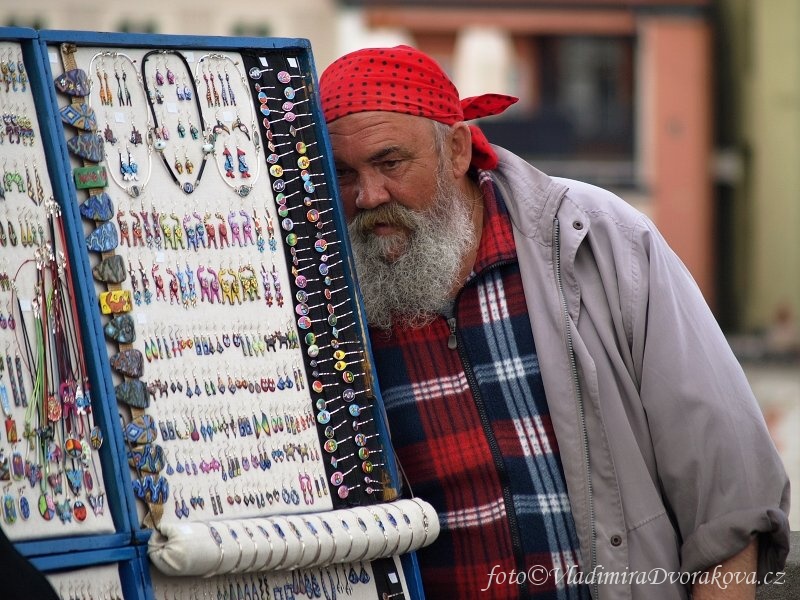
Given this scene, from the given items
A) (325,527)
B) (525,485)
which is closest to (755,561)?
(525,485)

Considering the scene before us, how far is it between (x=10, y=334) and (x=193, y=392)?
0.36 meters

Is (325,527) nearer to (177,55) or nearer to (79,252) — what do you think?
(79,252)

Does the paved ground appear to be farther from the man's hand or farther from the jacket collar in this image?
the jacket collar

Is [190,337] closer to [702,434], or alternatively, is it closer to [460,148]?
[460,148]

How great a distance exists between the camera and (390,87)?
2.84m

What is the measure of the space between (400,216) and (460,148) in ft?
0.78

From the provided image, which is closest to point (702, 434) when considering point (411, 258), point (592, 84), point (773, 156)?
point (411, 258)

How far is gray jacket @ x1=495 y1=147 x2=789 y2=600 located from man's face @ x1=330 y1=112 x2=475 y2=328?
0.21 meters

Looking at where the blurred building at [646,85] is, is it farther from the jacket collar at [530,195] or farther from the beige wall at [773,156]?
the jacket collar at [530,195]

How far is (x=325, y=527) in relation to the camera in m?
2.40

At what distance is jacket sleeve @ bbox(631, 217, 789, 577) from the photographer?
2.62m

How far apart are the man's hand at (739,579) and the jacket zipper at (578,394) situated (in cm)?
24

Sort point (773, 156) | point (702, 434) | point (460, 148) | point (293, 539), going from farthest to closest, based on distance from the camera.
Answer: point (773, 156) < point (460, 148) < point (702, 434) < point (293, 539)

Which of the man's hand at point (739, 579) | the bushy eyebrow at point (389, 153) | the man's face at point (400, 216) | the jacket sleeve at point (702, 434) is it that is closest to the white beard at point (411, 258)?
the man's face at point (400, 216)
